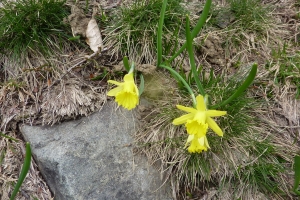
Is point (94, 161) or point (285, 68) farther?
point (285, 68)

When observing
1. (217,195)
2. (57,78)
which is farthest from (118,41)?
(217,195)

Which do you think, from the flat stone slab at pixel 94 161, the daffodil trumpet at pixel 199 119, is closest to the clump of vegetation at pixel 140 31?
the flat stone slab at pixel 94 161

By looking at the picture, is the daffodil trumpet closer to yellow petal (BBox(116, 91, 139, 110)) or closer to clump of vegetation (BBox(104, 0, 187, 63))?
yellow petal (BBox(116, 91, 139, 110))

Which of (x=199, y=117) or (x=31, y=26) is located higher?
(x=31, y=26)

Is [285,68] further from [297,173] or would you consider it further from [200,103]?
[200,103]

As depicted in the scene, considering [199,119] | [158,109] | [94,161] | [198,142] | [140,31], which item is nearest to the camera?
[199,119]

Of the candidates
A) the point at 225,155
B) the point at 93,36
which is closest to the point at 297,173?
the point at 225,155

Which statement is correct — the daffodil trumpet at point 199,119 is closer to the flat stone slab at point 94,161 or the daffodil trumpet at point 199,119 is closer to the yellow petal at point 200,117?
the yellow petal at point 200,117
